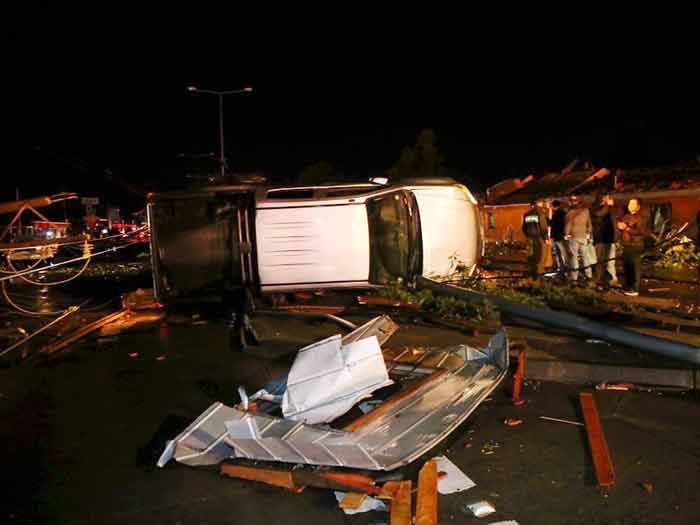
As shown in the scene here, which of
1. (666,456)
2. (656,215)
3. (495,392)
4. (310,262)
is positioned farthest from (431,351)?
(656,215)

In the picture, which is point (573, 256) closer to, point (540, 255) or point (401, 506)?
point (540, 255)

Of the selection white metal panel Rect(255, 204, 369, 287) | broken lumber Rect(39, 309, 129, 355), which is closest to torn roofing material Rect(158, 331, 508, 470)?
white metal panel Rect(255, 204, 369, 287)

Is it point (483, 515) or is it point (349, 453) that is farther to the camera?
point (349, 453)

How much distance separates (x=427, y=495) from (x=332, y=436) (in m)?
0.72

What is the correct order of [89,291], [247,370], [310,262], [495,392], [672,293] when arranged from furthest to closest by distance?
[89,291]
[672,293]
[310,262]
[247,370]
[495,392]

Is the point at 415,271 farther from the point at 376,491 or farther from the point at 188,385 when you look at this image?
the point at 376,491

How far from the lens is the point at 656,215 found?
635 inches

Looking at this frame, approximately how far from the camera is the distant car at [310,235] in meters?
8.80

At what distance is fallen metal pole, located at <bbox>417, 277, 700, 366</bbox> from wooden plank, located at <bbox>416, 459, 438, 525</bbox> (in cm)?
294

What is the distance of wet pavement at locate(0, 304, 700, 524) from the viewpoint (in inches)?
140

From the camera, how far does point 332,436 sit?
12.8ft

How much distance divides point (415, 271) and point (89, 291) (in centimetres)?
936

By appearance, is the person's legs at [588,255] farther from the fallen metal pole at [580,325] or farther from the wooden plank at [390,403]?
the wooden plank at [390,403]

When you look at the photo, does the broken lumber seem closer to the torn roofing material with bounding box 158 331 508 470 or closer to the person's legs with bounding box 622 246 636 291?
the torn roofing material with bounding box 158 331 508 470
